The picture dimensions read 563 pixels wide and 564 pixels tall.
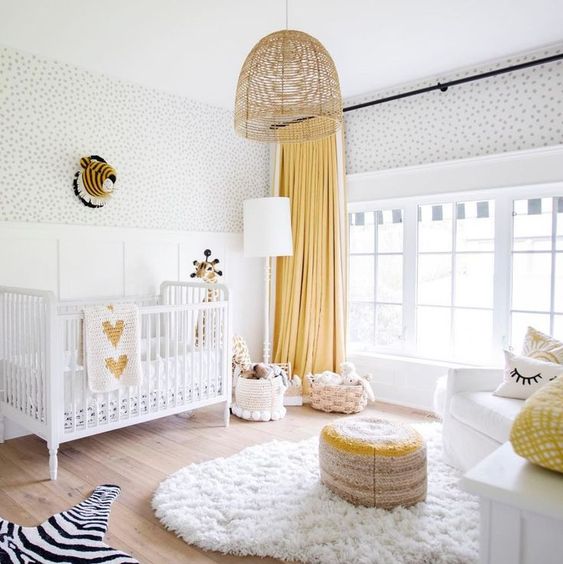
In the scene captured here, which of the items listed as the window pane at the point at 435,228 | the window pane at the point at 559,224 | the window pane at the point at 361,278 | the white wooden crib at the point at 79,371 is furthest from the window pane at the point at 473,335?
the white wooden crib at the point at 79,371

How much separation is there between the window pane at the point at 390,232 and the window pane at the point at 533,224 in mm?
834

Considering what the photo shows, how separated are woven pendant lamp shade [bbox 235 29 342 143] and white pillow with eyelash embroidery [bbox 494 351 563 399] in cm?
145

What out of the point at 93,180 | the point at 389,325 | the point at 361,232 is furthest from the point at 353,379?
the point at 93,180

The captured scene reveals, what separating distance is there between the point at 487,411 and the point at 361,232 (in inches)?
80.6

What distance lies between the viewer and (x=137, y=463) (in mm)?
2656

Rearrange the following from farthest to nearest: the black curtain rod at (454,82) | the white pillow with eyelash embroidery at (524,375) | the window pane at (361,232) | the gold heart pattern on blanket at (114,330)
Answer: the window pane at (361,232) < the black curtain rod at (454,82) < the gold heart pattern on blanket at (114,330) < the white pillow with eyelash embroidery at (524,375)

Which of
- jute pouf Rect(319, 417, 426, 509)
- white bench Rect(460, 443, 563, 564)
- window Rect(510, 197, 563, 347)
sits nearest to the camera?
white bench Rect(460, 443, 563, 564)

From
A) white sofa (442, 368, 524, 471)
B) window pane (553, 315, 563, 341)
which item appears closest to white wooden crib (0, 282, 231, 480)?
white sofa (442, 368, 524, 471)

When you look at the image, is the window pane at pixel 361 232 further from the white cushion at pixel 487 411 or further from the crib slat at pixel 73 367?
the crib slat at pixel 73 367

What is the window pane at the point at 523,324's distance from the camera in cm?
322

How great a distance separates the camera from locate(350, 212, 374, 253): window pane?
4043mm

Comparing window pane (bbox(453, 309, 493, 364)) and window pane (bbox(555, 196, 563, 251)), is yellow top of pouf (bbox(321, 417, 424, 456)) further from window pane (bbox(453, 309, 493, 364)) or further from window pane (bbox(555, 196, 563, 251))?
window pane (bbox(555, 196, 563, 251))

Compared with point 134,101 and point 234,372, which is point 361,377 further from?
point 134,101

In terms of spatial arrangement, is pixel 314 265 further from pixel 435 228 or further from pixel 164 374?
pixel 164 374
